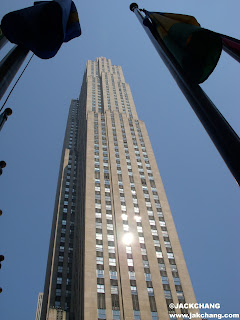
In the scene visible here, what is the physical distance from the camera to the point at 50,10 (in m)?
9.11

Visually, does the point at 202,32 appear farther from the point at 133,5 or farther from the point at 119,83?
the point at 119,83

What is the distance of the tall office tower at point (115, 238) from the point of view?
44.6 metres

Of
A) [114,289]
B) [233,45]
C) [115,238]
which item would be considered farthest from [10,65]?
[115,238]

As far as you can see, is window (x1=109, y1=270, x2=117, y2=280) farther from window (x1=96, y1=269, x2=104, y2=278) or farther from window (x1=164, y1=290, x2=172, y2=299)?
window (x1=164, y1=290, x2=172, y2=299)

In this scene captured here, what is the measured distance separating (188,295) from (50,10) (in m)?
49.0

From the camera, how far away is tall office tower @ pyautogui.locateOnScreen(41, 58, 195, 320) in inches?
1756

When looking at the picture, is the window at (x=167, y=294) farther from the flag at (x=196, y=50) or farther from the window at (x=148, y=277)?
the flag at (x=196, y=50)

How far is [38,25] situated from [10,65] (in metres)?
2.44

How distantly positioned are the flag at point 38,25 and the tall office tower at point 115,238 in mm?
39697

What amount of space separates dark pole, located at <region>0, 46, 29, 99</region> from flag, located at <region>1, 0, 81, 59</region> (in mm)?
638

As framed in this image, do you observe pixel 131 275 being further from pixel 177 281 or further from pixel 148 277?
pixel 177 281

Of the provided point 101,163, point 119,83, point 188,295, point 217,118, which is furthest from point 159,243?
point 119,83

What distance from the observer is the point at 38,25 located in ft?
30.1

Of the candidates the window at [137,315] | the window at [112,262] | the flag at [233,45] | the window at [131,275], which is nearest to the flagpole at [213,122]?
the flag at [233,45]
